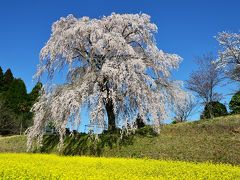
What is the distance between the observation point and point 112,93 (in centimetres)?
2916

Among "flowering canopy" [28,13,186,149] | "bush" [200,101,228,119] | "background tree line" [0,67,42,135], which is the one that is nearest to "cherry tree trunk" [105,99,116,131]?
"flowering canopy" [28,13,186,149]

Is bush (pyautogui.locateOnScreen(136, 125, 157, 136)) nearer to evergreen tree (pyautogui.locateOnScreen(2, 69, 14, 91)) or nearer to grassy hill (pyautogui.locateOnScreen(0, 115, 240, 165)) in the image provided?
grassy hill (pyautogui.locateOnScreen(0, 115, 240, 165))

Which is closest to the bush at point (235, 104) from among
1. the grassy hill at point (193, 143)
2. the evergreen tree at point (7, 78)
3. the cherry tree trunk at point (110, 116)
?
the grassy hill at point (193, 143)

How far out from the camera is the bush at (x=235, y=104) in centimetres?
→ 4262

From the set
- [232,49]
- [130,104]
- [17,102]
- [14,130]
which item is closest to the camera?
[130,104]

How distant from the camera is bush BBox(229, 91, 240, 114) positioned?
140 feet

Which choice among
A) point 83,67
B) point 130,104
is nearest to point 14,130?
point 83,67

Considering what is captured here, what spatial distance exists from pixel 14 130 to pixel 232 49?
30690 millimetres

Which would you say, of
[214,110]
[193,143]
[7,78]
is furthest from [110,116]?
[7,78]

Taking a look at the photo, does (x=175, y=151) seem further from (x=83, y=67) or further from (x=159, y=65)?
(x=83, y=67)

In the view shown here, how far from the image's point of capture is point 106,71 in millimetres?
29641

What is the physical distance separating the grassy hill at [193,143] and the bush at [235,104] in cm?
1004

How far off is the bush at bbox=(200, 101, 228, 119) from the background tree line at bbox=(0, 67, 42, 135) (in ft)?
66.8

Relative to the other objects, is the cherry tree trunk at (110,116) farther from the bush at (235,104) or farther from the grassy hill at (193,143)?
the bush at (235,104)
